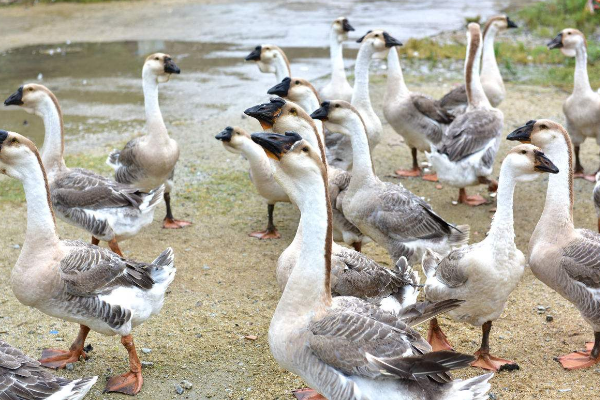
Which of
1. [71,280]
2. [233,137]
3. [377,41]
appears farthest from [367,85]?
[71,280]

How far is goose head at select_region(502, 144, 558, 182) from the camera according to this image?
16.3ft

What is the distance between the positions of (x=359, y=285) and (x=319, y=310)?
3.78 ft

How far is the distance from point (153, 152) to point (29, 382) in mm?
3667

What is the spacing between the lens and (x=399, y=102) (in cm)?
890

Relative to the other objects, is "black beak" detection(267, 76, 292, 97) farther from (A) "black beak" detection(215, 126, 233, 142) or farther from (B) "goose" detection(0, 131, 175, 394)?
(B) "goose" detection(0, 131, 175, 394)

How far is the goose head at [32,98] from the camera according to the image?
6629mm

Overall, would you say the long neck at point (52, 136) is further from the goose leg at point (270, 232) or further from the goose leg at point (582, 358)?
the goose leg at point (582, 358)

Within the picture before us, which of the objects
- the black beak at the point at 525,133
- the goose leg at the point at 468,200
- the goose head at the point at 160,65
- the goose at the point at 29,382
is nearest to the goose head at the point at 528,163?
the black beak at the point at 525,133

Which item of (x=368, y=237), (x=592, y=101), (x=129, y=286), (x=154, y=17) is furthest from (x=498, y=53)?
(x=129, y=286)

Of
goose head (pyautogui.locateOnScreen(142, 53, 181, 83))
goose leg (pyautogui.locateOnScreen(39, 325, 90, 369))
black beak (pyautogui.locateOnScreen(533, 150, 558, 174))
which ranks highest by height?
goose head (pyautogui.locateOnScreen(142, 53, 181, 83))

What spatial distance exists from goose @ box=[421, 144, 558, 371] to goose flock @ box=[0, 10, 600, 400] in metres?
0.01

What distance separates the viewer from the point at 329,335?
152 inches

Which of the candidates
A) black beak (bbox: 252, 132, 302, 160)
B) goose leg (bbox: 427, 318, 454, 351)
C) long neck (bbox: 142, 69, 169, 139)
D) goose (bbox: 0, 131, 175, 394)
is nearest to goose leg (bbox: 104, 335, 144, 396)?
goose (bbox: 0, 131, 175, 394)

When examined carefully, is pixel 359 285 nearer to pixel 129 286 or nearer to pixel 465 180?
pixel 129 286
